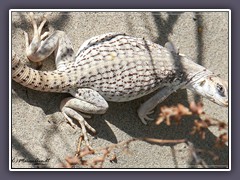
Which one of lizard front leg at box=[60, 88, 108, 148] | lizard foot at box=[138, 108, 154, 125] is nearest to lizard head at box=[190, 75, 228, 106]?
lizard foot at box=[138, 108, 154, 125]

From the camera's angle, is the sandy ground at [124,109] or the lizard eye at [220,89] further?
the lizard eye at [220,89]

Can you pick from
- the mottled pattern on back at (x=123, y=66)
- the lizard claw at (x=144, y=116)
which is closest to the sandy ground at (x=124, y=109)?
the lizard claw at (x=144, y=116)

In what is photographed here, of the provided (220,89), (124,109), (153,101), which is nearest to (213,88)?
(220,89)

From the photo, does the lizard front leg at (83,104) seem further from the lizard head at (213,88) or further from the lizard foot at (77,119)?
the lizard head at (213,88)

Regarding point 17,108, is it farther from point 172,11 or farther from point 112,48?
point 172,11

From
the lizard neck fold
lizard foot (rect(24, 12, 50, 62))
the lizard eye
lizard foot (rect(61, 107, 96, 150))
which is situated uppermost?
lizard foot (rect(24, 12, 50, 62))

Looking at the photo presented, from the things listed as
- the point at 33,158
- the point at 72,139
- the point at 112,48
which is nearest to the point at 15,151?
the point at 33,158

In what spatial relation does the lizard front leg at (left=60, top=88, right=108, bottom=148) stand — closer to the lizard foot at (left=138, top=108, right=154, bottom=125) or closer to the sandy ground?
the sandy ground
